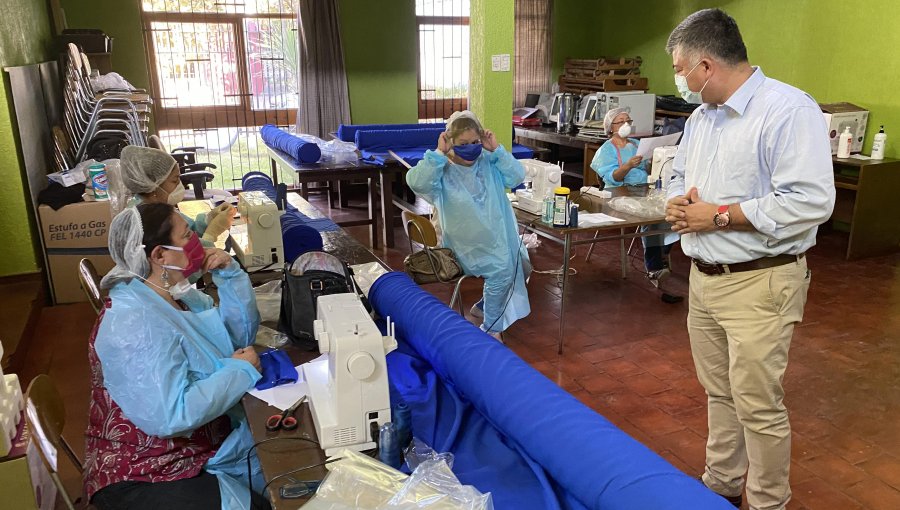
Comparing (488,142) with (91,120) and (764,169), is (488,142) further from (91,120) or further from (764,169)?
(91,120)

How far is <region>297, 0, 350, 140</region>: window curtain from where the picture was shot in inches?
283

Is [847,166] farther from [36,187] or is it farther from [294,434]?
[36,187]

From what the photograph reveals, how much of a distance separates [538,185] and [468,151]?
731 millimetres

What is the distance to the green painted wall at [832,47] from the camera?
5.10 m

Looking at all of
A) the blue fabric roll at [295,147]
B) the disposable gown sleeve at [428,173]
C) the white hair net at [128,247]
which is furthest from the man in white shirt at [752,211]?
the blue fabric roll at [295,147]

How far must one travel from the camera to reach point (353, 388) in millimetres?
1417

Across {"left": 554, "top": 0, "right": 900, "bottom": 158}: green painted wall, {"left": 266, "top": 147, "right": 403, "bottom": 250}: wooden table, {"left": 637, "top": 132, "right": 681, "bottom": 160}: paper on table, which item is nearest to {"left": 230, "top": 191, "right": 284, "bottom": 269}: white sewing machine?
{"left": 266, "top": 147, "right": 403, "bottom": 250}: wooden table

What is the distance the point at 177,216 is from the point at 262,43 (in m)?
6.05

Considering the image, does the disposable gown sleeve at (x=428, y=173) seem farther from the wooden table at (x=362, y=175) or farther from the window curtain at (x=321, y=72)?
the window curtain at (x=321, y=72)

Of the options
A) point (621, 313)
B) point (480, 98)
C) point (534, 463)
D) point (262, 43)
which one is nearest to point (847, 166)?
point (621, 313)

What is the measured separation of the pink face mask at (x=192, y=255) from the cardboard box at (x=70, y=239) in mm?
2724

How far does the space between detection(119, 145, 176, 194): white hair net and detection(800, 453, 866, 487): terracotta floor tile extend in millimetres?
2840

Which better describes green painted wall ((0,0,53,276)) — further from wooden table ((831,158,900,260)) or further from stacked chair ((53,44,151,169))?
wooden table ((831,158,900,260))

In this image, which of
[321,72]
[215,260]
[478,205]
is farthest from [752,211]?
[321,72]
